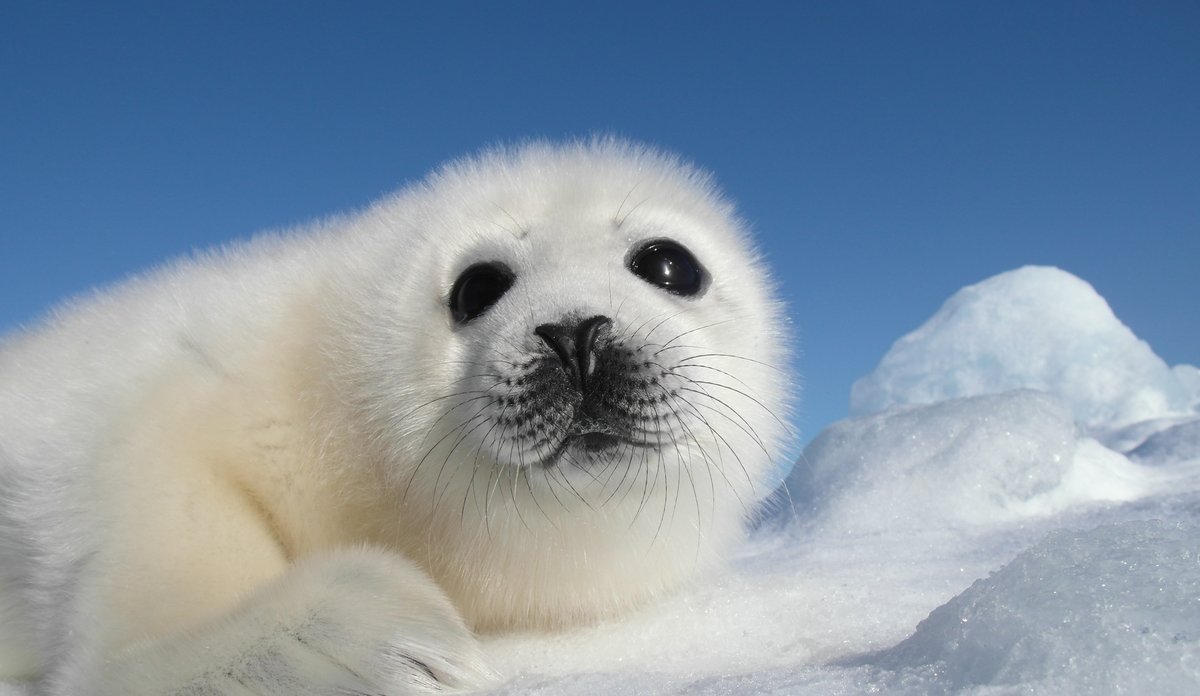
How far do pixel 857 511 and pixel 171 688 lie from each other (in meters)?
3.78

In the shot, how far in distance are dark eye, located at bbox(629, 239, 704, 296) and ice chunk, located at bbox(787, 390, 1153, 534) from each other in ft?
7.93

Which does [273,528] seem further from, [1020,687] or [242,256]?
[1020,687]

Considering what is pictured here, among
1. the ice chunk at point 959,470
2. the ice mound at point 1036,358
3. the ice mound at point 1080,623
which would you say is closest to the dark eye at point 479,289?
the ice mound at point 1080,623

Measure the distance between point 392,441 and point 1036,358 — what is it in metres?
15.0

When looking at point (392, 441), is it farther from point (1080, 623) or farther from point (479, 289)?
point (1080, 623)

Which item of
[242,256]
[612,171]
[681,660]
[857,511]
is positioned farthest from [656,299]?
[857,511]

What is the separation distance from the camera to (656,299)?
2.62 meters

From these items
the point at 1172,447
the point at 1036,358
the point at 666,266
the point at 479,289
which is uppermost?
the point at 1036,358

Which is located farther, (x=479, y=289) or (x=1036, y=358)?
(x=1036, y=358)

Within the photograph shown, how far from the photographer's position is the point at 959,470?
504 cm

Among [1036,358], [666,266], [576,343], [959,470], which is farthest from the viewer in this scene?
[1036,358]

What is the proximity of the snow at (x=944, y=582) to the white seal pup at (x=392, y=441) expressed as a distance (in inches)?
12.1

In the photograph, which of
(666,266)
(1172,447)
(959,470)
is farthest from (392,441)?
(1172,447)

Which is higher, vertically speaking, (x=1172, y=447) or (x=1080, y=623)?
(x=1172, y=447)
